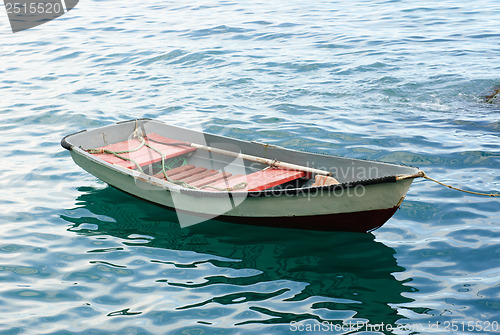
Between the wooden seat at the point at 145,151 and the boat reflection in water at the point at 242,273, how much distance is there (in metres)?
0.94

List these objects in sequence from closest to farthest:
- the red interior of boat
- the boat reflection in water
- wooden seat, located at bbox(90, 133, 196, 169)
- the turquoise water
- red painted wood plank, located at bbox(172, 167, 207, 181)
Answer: the boat reflection in water < the turquoise water < the red interior of boat < red painted wood plank, located at bbox(172, 167, 207, 181) < wooden seat, located at bbox(90, 133, 196, 169)

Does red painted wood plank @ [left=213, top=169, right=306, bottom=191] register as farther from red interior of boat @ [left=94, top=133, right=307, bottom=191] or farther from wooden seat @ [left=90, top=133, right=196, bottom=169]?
wooden seat @ [left=90, top=133, right=196, bottom=169]

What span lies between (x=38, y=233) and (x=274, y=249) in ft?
11.1

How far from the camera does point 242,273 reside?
6.52 m

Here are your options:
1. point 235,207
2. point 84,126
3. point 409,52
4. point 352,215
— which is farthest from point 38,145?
point 409,52

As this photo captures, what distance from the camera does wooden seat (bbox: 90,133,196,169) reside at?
28.4 ft

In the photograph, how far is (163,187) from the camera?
24.6 ft

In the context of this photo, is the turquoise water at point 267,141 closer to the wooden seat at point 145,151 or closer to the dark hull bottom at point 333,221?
the dark hull bottom at point 333,221

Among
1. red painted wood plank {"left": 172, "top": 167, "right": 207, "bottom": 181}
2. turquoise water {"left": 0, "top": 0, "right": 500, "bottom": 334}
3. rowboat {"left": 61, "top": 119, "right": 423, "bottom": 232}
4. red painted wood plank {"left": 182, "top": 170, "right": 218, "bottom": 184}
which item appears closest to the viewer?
turquoise water {"left": 0, "top": 0, "right": 500, "bottom": 334}

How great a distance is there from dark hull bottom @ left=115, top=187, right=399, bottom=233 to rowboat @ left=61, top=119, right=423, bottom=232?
0.04 feet

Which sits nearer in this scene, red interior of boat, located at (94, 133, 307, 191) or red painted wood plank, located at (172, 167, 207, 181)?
red interior of boat, located at (94, 133, 307, 191)

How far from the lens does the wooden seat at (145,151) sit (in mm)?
8656

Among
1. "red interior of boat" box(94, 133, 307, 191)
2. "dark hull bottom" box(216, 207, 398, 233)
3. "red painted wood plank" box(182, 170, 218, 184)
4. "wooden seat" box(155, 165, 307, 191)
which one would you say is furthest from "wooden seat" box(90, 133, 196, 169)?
"dark hull bottom" box(216, 207, 398, 233)

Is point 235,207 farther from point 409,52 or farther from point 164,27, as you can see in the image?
point 164,27
